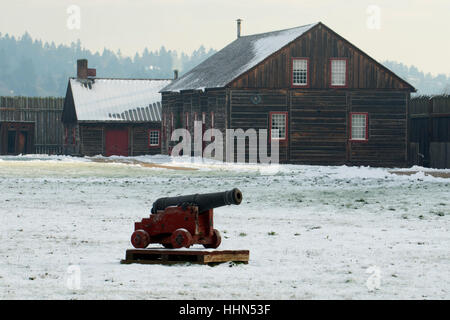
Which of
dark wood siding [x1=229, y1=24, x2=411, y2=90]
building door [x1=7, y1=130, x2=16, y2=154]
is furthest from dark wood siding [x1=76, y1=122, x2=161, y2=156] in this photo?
dark wood siding [x1=229, y1=24, x2=411, y2=90]

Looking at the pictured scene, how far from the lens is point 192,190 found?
1043 inches

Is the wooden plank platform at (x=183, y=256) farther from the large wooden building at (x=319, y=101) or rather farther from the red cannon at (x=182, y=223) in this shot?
the large wooden building at (x=319, y=101)

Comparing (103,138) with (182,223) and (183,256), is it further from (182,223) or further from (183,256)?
(183,256)

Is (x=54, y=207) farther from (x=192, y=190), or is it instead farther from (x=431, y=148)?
(x=431, y=148)

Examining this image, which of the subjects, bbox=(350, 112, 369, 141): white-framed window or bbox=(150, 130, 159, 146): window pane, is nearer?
A: bbox=(350, 112, 369, 141): white-framed window

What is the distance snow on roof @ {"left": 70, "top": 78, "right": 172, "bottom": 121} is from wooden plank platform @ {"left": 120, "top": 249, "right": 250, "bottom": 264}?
4641 centimetres

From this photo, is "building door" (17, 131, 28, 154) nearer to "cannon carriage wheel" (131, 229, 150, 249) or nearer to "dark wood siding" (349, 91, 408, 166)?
"dark wood siding" (349, 91, 408, 166)

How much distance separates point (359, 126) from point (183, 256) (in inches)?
1334

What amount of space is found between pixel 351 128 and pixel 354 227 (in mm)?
28153

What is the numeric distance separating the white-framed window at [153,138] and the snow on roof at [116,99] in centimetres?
96

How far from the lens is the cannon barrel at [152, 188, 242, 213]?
1206 centimetres

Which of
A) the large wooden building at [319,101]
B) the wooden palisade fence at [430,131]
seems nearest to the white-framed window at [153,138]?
the large wooden building at [319,101]

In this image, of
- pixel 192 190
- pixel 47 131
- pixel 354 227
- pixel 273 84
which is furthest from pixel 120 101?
pixel 354 227

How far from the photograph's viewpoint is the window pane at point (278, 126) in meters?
44.3
